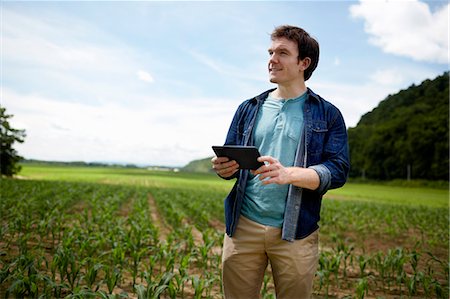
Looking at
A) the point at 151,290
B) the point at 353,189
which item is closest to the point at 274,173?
the point at 151,290

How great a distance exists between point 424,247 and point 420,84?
9211 centimetres

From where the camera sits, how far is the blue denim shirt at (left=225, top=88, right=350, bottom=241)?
2.09 m

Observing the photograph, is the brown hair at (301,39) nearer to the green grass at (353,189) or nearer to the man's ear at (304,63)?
the man's ear at (304,63)

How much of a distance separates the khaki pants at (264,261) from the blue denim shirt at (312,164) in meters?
0.07

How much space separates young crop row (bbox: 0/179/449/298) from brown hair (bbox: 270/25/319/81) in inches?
96.1

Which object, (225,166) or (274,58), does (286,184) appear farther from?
(274,58)

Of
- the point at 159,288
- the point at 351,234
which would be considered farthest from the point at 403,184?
the point at 159,288

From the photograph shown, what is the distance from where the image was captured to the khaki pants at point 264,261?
84.1 inches

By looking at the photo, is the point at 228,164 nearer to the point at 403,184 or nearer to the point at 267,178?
the point at 267,178

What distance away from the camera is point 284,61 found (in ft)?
7.19

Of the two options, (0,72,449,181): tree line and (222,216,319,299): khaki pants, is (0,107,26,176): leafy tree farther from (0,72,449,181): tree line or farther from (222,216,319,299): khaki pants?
(222,216,319,299): khaki pants

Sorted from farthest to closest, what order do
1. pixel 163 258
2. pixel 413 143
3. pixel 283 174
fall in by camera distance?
pixel 413 143 → pixel 163 258 → pixel 283 174

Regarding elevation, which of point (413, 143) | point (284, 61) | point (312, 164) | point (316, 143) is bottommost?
point (312, 164)

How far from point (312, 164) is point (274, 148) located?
246mm
